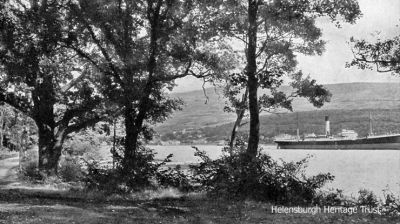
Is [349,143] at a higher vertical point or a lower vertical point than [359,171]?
higher

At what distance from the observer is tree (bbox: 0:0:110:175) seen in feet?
81.4

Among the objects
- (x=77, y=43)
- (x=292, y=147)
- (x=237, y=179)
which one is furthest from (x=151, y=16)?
(x=292, y=147)

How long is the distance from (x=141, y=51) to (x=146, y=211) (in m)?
10.4

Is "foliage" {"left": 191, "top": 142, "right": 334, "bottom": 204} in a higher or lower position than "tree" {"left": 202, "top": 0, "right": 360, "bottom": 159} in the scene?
lower

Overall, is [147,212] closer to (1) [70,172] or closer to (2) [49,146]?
(2) [49,146]

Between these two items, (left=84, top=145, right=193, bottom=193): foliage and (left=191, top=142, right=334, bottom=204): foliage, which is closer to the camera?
(left=191, top=142, right=334, bottom=204): foliage

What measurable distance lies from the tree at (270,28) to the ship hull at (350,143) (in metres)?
142

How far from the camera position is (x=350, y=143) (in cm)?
16938

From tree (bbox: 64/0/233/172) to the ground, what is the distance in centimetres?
445

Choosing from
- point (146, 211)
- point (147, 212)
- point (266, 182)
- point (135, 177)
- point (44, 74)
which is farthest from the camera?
point (44, 74)

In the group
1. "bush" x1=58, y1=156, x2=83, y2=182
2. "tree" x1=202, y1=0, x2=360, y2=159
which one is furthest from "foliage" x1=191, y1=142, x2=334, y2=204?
"bush" x1=58, y1=156, x2=83, y2=182

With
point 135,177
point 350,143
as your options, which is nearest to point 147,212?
point 135,177

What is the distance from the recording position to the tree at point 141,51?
920 inches

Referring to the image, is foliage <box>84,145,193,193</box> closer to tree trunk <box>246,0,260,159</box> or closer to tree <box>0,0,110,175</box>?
tree trunk <box>246,0,260,159</box>
